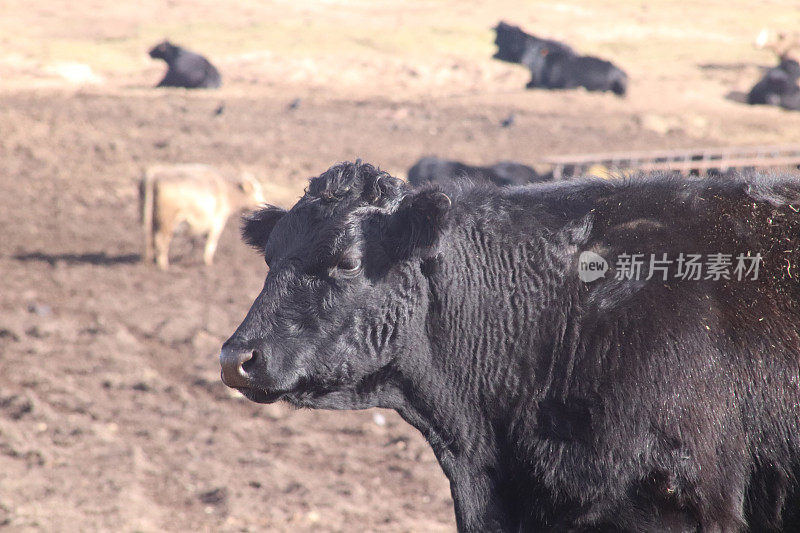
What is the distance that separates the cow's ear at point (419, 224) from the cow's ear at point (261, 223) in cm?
59

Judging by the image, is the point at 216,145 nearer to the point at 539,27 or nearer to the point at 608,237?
the point at 608,237

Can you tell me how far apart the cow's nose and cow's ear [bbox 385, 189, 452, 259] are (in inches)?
27.4

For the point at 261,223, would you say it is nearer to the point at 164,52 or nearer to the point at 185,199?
the point at 185,199

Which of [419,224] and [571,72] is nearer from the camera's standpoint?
[419,224]

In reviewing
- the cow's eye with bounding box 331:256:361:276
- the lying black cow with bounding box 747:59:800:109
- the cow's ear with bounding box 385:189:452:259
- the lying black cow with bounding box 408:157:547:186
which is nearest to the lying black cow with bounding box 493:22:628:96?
→ the lying black cow with bounding box 747:59:800:109

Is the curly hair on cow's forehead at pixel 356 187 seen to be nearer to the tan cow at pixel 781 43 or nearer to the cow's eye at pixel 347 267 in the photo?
the cow's eye at pixel 347 267

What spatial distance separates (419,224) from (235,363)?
877 mm

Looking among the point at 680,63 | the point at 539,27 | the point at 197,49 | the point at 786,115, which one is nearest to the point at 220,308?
the point at 786,115

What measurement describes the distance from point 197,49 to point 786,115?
16405mm

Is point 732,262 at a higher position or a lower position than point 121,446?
higher

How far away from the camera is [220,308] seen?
894cm

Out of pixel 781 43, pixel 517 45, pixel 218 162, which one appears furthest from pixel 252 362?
pixel 781 43

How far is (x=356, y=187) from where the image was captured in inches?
136

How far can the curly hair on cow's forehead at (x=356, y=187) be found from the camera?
11.3 feet
